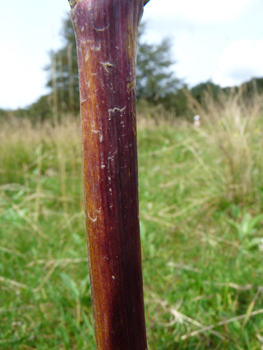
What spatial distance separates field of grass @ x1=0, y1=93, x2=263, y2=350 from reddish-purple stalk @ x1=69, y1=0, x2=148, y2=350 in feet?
1.67

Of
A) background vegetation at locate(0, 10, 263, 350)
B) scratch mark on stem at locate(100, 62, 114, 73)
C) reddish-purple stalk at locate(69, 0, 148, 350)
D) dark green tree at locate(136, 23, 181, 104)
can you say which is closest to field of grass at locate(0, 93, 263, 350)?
background vegetation at locate(0, 10, 263, 350)

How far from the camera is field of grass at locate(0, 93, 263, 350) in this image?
78 cm

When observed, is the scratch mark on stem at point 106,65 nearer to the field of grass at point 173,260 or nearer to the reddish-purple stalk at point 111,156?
the reddish-purple stalk at point 111,156

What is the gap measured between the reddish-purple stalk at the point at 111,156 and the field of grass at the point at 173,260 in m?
0.51

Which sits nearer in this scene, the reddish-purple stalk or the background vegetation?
the reddish-purple stalk

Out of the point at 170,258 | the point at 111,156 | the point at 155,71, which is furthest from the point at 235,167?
the point at 155,71

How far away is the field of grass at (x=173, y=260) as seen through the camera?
78 centimetres

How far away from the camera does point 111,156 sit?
11.1 inches

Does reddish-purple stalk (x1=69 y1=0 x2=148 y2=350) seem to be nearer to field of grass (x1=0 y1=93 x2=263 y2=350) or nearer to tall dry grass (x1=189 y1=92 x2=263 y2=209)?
field of grass (x1=0 y1=93 x2=263 y2=350)

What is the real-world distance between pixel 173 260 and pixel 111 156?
100 cm

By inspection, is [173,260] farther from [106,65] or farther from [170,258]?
[106,65]

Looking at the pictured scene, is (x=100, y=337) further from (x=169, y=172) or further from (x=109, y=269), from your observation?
(x=169, y=172)

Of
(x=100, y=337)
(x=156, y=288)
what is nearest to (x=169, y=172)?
(x=156, y=288)

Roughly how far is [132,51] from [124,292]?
0.82 ft
